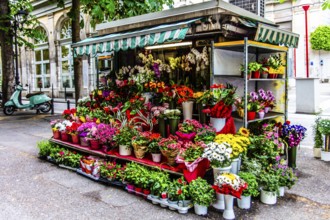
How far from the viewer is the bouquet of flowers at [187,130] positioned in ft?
17.5

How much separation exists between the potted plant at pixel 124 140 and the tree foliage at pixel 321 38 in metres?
22.2

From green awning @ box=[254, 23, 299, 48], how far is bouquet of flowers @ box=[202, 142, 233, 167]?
2.36m

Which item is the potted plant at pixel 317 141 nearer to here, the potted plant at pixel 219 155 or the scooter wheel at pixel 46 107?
the potted plant at pixel 219 155

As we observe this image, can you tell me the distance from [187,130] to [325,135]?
133 inches

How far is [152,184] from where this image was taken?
4.83 m

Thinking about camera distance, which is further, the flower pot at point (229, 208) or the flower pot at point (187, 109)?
the flower pot at point (187, 109)

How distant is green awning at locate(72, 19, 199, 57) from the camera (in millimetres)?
5450

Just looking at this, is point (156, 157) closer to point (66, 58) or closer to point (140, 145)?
A: point (140, 145)

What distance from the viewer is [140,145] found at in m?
5.55

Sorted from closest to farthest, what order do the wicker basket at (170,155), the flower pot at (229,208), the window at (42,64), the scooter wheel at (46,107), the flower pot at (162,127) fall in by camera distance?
the flower pot at (229,208)
the wicker basket at (170,155)
the flower pot at (162,127)
the scooter wheel at (46,107)
the window at (42,64)

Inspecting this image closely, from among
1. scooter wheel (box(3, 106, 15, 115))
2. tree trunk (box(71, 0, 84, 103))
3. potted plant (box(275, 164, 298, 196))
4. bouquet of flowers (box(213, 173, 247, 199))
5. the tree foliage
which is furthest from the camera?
the tree foliage

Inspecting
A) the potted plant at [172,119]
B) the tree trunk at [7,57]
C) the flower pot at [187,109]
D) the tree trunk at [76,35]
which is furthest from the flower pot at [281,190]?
the tree trunk at [7,57]

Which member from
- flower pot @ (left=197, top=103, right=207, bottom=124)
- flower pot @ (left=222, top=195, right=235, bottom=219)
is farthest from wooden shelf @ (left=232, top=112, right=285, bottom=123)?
flower pot @ (left=222, top=195, right=235, bottom=219)

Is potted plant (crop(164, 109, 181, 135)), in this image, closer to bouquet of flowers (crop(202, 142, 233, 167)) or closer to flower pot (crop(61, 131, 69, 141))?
bouquet of flowers (crop(202, 142, 233, 167))
